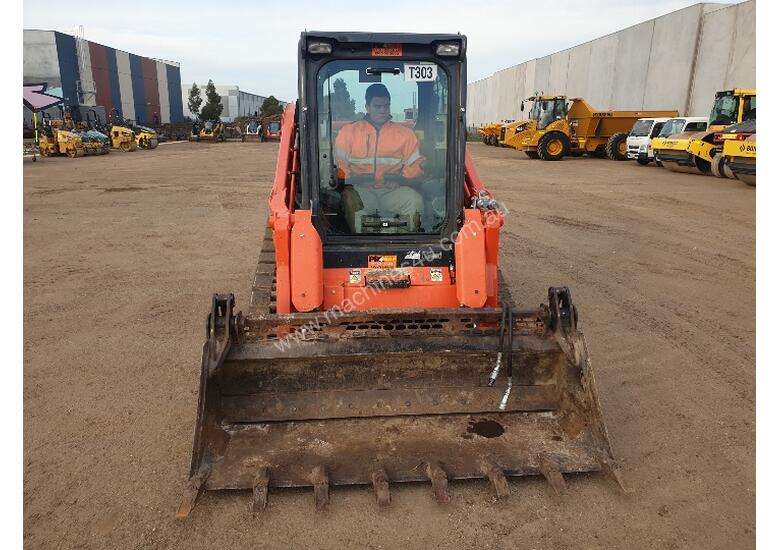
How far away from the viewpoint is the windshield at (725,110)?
57.3 ft

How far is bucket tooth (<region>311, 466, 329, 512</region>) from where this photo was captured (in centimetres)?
299

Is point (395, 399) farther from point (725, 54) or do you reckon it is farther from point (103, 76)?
point (103, 76)

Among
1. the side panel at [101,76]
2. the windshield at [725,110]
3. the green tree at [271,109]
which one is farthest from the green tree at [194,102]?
the windshield at [725,110]

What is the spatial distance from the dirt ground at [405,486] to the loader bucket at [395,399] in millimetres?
155

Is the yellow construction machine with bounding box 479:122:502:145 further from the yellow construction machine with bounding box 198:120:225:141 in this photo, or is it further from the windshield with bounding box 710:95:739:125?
the yellow construction machine with bounding box 198:120:225:141

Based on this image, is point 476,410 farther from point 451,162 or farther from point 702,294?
point 702,294

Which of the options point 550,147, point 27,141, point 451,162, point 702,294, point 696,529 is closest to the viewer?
point 696,529

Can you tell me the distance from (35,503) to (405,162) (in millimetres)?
3217

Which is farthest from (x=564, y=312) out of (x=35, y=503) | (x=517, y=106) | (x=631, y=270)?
(x=517, y=106)

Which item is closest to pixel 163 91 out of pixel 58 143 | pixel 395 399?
pixel 58 143

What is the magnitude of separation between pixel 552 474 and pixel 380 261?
6.25 feet

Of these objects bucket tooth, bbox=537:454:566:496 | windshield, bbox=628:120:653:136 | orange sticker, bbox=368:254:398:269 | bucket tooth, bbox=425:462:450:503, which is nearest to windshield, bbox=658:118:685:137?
windshield, bbox=628:120:653:136

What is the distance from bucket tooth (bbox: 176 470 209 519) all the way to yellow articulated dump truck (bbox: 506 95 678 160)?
23.3 m

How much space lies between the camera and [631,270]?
7.63 meters
